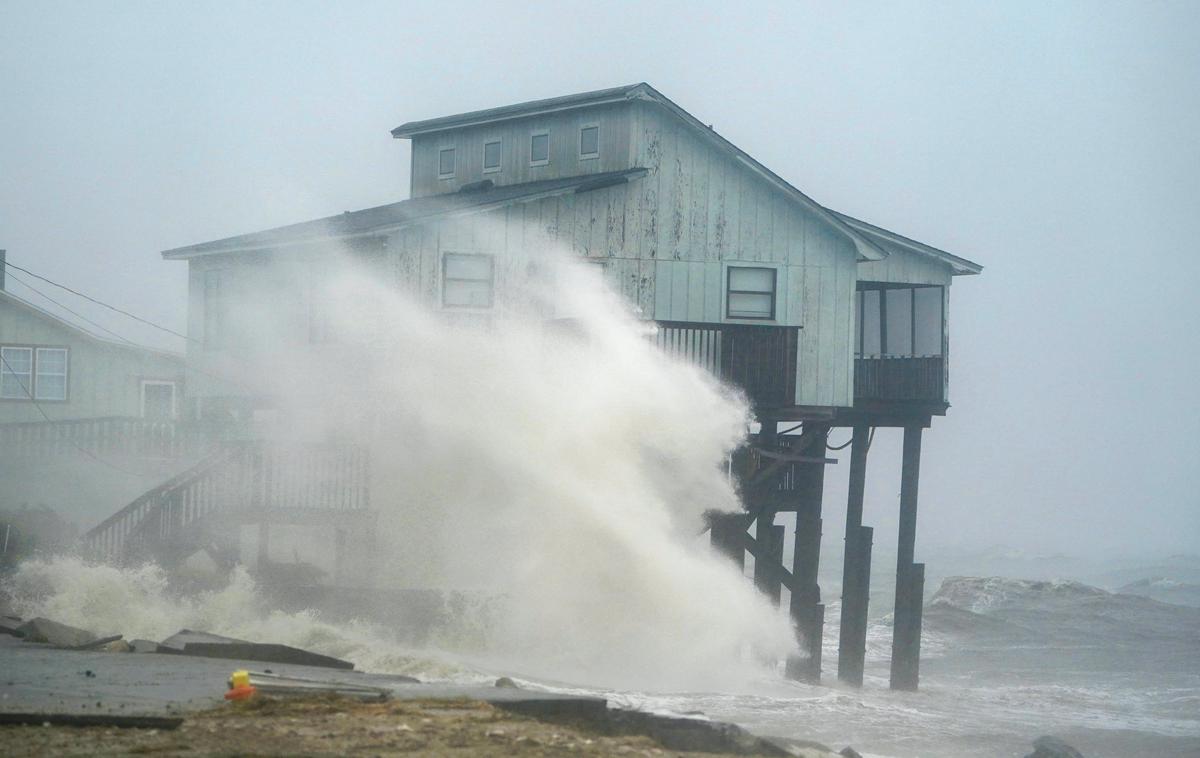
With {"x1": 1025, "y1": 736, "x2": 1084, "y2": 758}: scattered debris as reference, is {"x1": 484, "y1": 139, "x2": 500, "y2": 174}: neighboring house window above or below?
above

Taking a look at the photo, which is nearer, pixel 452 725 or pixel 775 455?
pixel 452 725

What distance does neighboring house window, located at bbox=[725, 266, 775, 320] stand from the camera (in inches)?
1066

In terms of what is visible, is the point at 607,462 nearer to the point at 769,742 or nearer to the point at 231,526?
the point at 231,526

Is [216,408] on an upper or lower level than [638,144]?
lower

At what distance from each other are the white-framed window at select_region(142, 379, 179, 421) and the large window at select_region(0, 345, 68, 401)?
214cm

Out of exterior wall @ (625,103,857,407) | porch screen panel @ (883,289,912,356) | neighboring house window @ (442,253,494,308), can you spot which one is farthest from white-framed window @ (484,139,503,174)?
porch screen panel @ (883,289,912,356)

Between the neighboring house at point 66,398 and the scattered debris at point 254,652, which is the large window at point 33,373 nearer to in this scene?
the neighboring house at point 66,398

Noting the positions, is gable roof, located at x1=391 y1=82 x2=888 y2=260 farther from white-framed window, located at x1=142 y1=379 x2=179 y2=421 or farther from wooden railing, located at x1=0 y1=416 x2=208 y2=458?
white-framed window, located at x1=142 y1=379 x2=179 y2=421

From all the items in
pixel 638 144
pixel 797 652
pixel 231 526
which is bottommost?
pixel 797 652

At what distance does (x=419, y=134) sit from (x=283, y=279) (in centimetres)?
733

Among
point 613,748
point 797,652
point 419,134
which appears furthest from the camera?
point 419,134

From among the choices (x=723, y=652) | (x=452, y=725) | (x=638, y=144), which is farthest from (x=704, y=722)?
(x=638, y=144)

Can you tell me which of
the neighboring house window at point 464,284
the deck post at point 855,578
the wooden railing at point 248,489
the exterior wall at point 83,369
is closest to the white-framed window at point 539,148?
the neighboring house window at point 464,284

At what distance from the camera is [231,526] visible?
81.9ft
